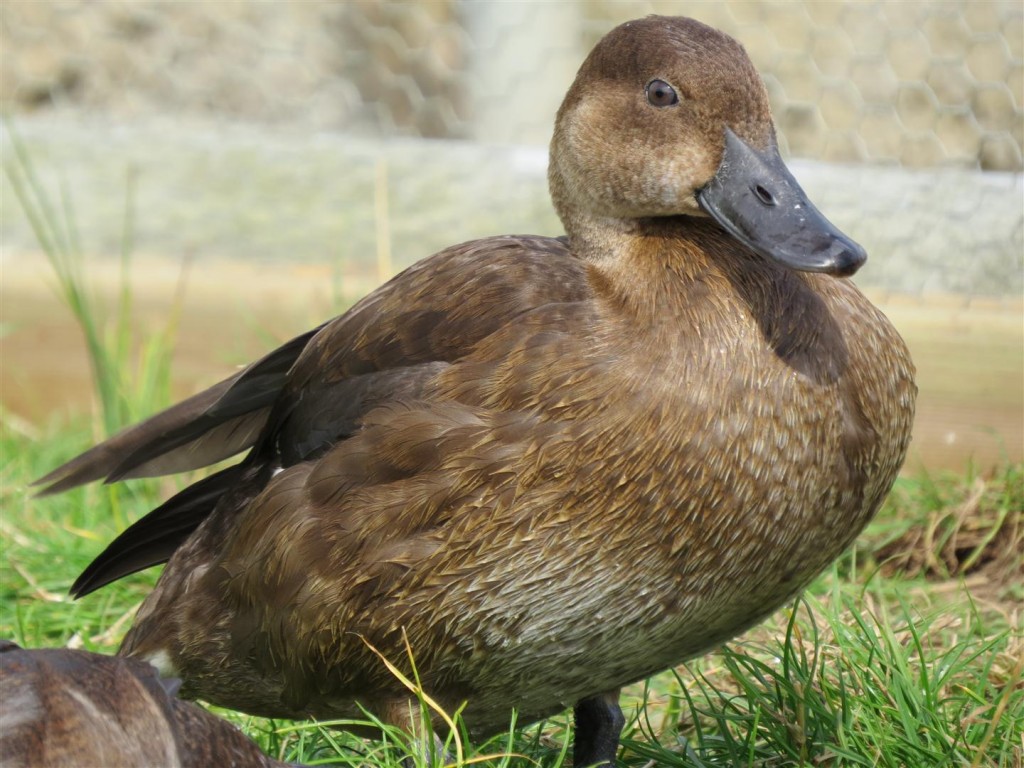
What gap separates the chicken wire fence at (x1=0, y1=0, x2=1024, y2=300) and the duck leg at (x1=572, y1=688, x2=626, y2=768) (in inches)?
80.7

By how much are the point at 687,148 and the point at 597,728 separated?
1.04 metres

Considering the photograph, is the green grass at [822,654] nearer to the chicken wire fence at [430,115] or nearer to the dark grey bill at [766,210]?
the dark grey bill at [766,210]

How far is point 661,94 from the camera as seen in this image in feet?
8.06

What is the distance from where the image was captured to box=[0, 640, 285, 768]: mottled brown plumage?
5.75 ft

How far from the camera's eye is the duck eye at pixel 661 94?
2.45 metres

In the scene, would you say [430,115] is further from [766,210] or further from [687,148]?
[766,210]

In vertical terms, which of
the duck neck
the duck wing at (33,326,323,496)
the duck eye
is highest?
the duck eye

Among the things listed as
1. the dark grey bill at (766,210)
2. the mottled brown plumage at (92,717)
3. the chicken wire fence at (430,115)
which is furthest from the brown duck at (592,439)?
the chicken wire fence at (430,115)

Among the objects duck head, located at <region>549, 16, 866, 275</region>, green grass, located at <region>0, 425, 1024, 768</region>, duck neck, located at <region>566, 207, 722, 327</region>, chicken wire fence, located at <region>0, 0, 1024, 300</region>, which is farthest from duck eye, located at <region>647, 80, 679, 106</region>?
chicken wire fence, located at <region>0, 0, 1024, 300</region>

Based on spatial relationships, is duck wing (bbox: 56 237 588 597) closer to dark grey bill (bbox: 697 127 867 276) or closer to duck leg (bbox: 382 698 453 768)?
dark grey bill (bbox: 697 127 867 276)

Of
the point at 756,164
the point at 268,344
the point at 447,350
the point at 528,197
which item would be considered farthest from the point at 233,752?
the point at 528,197

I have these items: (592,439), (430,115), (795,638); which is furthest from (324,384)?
(430,115)

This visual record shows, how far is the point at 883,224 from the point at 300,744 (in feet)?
8.32

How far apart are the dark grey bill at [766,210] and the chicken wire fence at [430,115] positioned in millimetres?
2029
